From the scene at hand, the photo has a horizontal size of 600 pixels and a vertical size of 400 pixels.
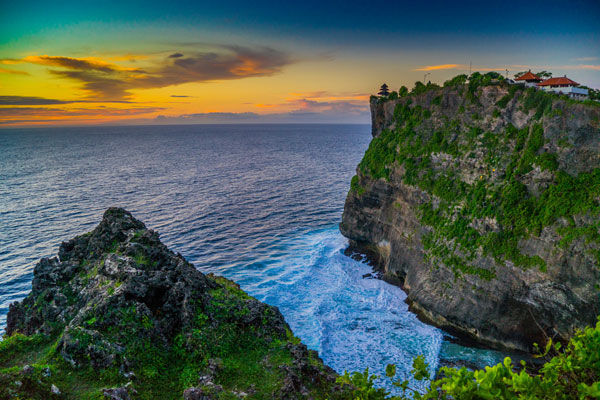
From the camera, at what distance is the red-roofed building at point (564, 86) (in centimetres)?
3531

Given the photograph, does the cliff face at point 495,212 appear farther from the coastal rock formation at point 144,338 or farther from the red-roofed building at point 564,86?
the coastal rock formation at point 144,338

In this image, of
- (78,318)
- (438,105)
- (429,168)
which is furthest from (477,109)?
(78,318)

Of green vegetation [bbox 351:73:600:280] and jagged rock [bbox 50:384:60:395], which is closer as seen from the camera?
jagged rock [bbox 50:384:60:395]

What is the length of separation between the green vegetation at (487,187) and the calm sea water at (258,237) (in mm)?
8813

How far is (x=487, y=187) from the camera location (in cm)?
3416

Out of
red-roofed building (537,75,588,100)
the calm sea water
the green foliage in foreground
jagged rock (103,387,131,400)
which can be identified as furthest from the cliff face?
jagged rock (103,387,131,400)

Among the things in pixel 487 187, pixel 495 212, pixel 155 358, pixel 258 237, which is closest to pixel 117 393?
pixel 155 358

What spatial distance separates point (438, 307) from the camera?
111ft

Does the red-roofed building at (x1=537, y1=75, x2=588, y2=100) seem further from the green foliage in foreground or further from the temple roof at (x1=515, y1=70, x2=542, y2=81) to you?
the green foliage in foreground

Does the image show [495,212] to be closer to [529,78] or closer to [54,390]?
[529,78]

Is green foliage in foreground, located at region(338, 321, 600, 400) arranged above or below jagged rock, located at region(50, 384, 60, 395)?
above

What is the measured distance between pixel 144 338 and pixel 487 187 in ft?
107

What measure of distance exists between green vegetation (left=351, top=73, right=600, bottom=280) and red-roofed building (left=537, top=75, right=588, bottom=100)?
6.21m

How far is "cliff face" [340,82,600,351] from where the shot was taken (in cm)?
2700
